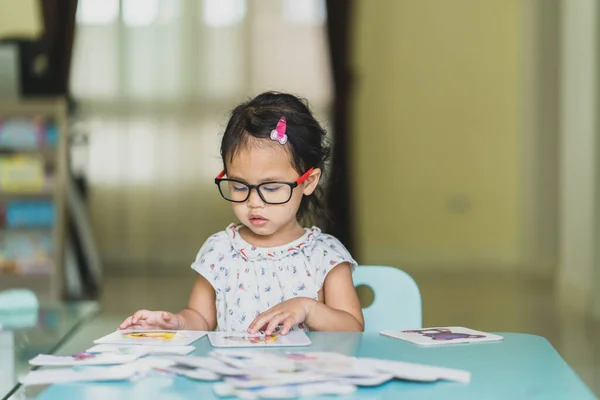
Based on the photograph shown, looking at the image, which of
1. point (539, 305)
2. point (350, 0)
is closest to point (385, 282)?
point (539, 305)

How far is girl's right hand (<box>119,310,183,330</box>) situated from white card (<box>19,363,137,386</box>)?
32cm

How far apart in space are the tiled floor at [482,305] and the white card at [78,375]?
2.36 meters

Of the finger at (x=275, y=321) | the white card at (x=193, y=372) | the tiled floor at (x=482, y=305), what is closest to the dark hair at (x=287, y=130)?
the finger at (x=275, y=321)

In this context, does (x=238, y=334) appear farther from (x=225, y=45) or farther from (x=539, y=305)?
(x=225, y=45)

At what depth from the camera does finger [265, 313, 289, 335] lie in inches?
50.0

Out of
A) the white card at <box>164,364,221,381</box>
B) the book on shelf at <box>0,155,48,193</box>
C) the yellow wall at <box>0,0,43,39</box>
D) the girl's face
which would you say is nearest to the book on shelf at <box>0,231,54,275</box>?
the book on shelf at <box>0,155,48,193</box>

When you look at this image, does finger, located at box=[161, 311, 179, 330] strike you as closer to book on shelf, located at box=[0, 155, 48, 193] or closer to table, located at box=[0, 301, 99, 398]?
table, located at box=[0, 301, 99, 398]

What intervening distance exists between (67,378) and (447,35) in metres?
6.16

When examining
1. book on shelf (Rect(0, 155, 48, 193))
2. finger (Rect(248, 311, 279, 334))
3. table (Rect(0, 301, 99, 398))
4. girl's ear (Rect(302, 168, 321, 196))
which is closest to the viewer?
finger (Rect(248, 311, 279, 334))

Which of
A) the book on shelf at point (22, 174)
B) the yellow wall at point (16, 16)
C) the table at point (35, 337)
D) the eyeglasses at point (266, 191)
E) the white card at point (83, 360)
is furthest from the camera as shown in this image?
the yellow wall at point (16, 16)

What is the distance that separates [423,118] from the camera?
6.82 m

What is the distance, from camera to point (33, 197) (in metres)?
4.85

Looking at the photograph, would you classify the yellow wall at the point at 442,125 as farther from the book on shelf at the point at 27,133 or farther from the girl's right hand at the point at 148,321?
the girl's right hand at the point at 148,321

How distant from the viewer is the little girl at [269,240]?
1518 mm
